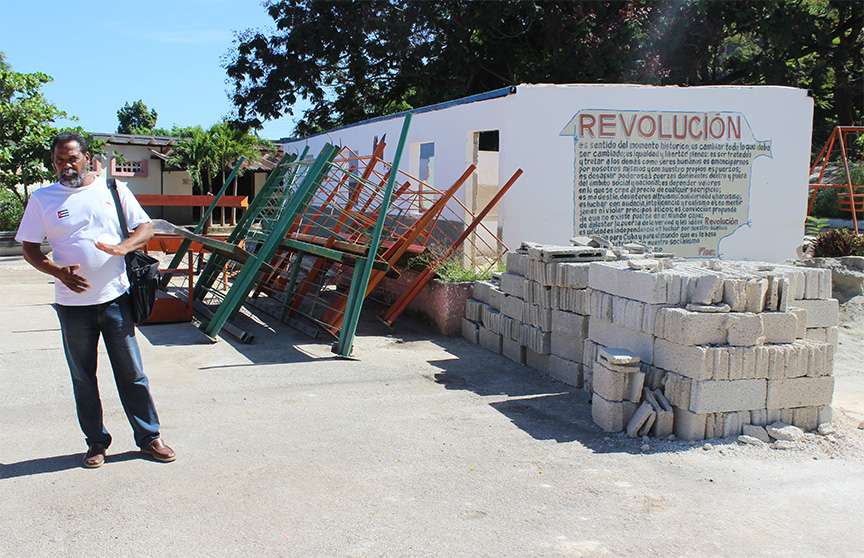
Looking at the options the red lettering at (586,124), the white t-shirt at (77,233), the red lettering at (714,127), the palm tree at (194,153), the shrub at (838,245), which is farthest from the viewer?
the palm tree at (194,153)

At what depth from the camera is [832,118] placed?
29391mm

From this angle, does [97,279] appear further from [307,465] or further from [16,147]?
[16,147]

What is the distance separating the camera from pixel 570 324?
703 centimetres

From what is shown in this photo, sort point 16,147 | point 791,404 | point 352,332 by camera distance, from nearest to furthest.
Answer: point 791,404, point 352,332, point 16,147

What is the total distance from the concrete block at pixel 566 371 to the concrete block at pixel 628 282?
935mm

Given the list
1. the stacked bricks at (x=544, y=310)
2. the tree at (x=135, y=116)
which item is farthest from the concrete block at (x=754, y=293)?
the tree at (x=135, y=116)

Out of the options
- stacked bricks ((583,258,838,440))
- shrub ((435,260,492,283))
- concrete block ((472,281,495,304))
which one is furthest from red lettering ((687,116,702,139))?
stacked bricks ((583,258,838,440))

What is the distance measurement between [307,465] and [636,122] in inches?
315

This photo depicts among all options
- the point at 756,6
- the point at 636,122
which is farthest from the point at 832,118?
the point at 636,122

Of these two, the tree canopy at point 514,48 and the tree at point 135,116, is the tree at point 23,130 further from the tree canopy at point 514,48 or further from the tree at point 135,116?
the tree at point 135,116

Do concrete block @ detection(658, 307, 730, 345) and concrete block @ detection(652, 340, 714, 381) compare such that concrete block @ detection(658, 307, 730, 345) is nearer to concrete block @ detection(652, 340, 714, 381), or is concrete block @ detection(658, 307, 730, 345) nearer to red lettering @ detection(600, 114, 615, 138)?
concrete block @ detection(652, 340, 714, 381)

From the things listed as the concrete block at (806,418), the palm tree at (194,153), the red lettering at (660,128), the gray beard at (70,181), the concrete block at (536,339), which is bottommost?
the concrete block at (806,418)

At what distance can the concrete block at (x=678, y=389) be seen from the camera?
5266 mm

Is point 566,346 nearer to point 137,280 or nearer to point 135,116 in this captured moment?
point 137,280
